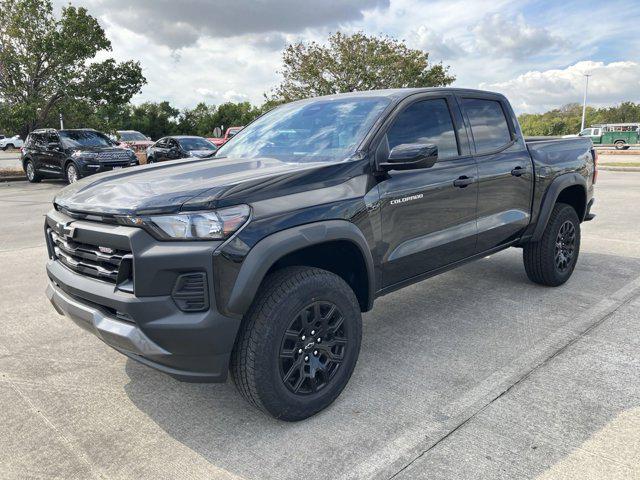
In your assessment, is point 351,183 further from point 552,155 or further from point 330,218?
point 552,155

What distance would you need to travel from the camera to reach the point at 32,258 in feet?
20.8

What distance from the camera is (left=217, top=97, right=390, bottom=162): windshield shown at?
10.7 feet

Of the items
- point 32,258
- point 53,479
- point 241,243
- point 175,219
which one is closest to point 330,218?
point 241,243

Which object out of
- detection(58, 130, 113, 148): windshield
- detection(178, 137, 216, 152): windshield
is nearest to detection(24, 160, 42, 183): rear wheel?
detection(58, 130, 113, 148): windshield

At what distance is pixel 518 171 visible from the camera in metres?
4.30

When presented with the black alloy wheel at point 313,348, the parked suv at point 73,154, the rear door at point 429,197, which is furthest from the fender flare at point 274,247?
the parked suv at point 73,154

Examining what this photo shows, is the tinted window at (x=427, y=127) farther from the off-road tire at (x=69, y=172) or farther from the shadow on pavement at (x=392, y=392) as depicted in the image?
the off-road tire at (x=69, y=172)

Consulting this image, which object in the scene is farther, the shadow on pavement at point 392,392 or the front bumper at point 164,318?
the shadow on pavement at point 392,392

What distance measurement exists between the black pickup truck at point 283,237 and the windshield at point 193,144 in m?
14.5

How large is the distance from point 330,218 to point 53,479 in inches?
71.1

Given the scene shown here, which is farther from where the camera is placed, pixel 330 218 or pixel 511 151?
pixel 511 151

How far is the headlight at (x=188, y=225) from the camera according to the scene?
7.76 ft

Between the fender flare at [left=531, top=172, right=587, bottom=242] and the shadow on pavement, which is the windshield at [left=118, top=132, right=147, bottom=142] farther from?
the fender flare at [left=531, top=172, right=587, bottom=242]

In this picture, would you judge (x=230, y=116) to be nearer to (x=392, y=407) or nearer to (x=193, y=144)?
(x=193, y=144)
